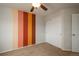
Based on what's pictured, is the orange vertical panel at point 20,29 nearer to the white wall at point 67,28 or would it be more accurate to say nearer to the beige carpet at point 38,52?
the beige carpet at point 38,52

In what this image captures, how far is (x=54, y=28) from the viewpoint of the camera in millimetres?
7848

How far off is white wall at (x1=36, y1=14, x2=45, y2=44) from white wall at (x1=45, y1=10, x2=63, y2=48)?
0.99 ft

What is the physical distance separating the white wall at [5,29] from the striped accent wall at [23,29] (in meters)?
0.32

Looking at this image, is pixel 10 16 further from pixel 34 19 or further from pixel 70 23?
pixel 70 23

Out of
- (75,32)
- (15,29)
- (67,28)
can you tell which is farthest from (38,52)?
(75,32)

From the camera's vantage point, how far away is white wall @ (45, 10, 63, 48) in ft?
22.2

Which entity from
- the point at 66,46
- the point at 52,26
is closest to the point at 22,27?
the point at 52,26

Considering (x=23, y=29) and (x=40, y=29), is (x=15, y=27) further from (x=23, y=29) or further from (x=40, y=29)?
(x=40, y=29)

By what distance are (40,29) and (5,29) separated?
3.35 m

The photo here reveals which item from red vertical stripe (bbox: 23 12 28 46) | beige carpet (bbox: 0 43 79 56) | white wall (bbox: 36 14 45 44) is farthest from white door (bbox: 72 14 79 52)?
white wall (bbox: 36 14 45 44)

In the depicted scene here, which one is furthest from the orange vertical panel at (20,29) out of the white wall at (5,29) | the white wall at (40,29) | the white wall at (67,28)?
the white wall at (67,28)

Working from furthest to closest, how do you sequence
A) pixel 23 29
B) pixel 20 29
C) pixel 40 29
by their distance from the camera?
pixel 40 29 < pixel 23 29 < pixel 20 29

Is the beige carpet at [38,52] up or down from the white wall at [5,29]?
down

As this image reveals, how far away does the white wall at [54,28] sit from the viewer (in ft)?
22.2
